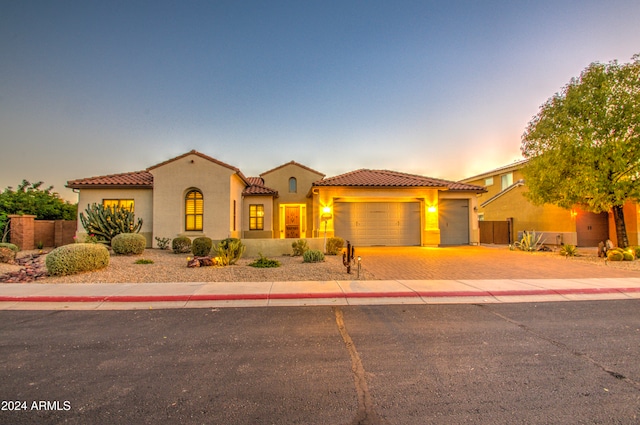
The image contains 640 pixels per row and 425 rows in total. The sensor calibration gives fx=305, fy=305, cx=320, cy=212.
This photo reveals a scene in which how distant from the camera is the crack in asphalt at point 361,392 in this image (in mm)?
2789

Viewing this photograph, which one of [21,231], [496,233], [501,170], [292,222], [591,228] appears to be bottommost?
[496,233]

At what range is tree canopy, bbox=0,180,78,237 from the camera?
19.0 m

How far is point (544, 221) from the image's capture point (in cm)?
2191

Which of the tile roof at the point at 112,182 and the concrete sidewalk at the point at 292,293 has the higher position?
the tile roof at the point at 112,182

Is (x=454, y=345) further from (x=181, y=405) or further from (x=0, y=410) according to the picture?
(x=0, y=410)

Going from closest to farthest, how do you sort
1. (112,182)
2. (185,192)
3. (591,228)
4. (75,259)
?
1. (75,259)
2. (185,192)
3. (112,182)
4. (591,228)

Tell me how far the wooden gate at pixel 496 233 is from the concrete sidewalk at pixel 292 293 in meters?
15.4

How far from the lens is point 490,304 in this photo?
276 inches

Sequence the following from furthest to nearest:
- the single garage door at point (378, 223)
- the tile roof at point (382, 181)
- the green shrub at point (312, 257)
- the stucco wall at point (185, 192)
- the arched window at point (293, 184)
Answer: the arched window at point (293, 184) < the single garage door at point (378, 223) < the tile roof at point (382, 181) < the stucco wall at point (185, 192) < the green shrub at point (312, 257)

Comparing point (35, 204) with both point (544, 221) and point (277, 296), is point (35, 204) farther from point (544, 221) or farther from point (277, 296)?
point (544, 221)

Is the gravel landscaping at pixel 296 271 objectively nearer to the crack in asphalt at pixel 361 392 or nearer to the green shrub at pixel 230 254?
the green shrub at pixel 230 254

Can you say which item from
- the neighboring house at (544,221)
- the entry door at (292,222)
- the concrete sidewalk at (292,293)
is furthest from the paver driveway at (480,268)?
the entry door at (292,222)

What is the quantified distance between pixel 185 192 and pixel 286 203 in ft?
24.4

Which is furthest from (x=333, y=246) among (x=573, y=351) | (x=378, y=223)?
(x=573, y=351)
